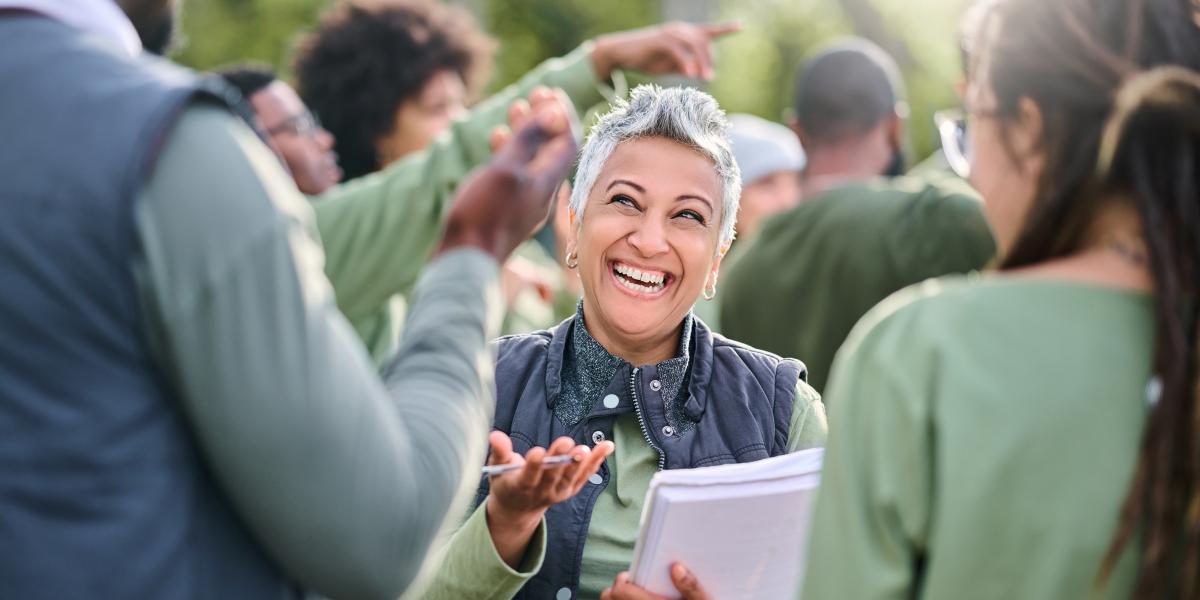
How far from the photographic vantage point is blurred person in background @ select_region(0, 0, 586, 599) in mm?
1496

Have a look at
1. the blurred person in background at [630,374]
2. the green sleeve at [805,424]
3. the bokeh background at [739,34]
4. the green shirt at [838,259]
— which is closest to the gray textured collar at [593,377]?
the blurred person in background at [630,374]

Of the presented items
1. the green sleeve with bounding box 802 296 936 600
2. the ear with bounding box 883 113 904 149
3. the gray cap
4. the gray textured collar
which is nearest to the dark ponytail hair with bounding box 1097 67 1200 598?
the green sleeve with bounding box 802 296 936 600

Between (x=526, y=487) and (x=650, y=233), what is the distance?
33.7 inches

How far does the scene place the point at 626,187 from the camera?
3.09m

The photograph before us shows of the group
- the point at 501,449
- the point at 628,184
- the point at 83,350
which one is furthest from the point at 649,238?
the point at 83,350

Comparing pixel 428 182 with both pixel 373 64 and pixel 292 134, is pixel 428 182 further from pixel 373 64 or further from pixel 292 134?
pixel 373 64

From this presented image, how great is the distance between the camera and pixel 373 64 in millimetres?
5578

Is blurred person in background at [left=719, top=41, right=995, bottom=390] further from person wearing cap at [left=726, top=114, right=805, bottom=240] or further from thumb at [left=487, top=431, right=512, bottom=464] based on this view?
thumb at [left=487, top=431, right=512, bottom=464]

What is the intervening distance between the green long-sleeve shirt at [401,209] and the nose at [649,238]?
1001mm

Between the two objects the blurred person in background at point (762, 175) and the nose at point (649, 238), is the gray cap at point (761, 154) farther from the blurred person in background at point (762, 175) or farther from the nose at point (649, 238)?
the nose at point (649, 238)

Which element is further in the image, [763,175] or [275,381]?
[763,175]

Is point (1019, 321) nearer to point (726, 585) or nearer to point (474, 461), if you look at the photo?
point (474, 461)

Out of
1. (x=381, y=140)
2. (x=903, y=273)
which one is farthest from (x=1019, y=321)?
(x=381, y=140)

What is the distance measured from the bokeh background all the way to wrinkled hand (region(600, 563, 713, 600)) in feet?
60.7
